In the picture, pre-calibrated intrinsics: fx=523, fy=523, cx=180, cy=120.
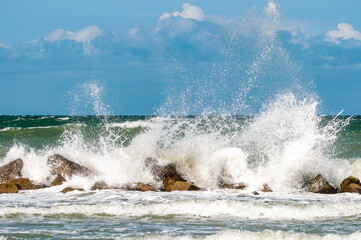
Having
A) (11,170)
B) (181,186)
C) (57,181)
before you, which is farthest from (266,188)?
(11,170)

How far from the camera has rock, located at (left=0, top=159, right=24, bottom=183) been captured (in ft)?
49.8

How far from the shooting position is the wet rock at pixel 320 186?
527 inches

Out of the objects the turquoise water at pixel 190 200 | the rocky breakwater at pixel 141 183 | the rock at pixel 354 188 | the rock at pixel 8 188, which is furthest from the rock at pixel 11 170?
the rock at pixel 354 188

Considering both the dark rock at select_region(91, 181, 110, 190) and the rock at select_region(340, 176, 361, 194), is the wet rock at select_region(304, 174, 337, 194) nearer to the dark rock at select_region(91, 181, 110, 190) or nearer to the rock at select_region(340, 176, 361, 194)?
the rock at select_region(340, 176, 361, 194)

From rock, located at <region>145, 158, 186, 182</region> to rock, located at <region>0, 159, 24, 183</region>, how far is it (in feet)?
12.4

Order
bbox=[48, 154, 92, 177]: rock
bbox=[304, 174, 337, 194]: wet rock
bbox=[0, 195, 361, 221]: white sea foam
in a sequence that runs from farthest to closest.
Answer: bbox=[48, 154, 92, 177]: rock
bbox=[304, 174, 337, 194]: wet rock
bbox=[0, 195, 361, 221]: white sea foam

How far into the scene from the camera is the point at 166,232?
905 cm

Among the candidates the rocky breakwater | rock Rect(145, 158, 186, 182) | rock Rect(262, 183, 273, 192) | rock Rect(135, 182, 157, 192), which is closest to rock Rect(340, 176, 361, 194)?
the rocky breakwater

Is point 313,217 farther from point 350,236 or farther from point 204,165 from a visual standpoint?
point 204,165

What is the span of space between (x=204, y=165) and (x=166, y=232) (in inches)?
270

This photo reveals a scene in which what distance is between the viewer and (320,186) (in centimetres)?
1348

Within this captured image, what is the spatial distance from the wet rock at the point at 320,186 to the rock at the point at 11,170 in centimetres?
834

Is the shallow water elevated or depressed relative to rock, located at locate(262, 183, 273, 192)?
depressed

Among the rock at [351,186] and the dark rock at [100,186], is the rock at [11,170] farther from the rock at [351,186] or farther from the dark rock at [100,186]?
the rock at [351,186]
